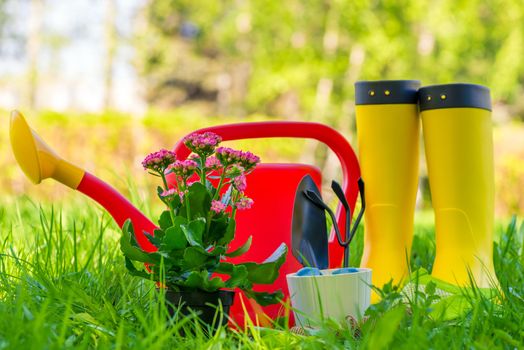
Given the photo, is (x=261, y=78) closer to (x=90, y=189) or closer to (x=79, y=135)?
(x=79, y=135)

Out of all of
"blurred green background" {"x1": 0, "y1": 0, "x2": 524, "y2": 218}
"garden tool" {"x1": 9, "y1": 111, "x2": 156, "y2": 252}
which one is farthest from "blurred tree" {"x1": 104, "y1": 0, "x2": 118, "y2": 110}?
"garden tool" {"x1": 9, "y1": 111, "x2": 156, "y2": 252}

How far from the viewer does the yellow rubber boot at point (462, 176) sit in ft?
4.59

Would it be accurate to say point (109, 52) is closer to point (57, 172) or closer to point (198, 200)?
point (57, 172)

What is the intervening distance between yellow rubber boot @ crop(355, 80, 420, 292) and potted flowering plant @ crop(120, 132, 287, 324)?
442mm

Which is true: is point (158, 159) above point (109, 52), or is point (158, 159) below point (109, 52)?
below

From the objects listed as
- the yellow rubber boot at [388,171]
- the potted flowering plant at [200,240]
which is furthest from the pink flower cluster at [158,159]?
the yellow rubber boot at [388,171]

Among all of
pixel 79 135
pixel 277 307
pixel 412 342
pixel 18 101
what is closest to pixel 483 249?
pixel 277 307

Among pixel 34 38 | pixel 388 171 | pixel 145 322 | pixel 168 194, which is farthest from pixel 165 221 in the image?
pixel 34 38

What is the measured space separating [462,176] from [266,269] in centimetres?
56

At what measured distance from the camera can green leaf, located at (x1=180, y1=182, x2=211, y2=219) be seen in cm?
105

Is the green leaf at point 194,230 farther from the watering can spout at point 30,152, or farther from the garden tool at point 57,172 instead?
the watering can spout at point 30,152

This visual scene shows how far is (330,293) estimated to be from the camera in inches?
41.9

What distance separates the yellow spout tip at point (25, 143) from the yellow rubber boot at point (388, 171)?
0.70 metres

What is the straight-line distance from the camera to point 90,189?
4.01 ft
